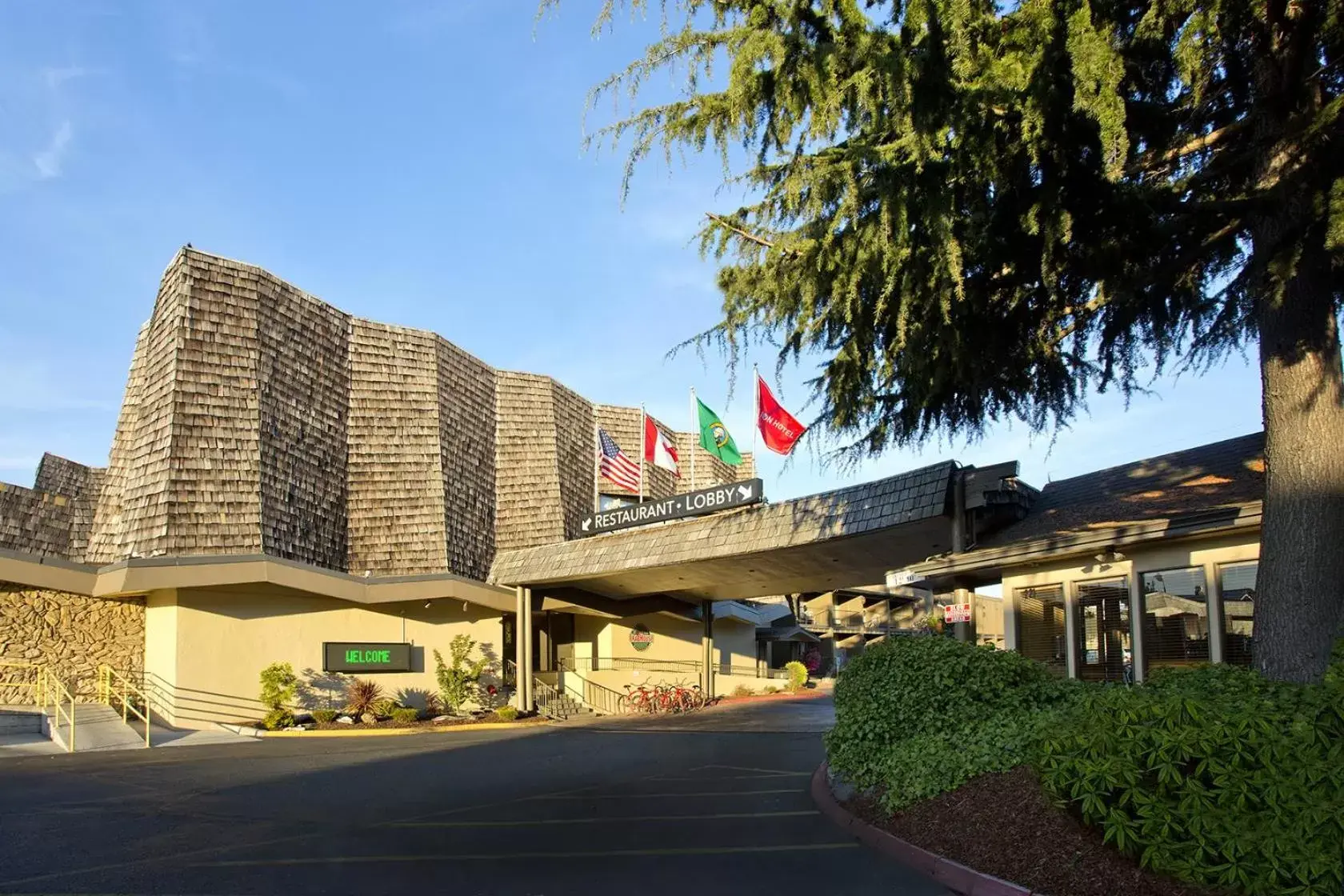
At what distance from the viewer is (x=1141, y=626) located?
1375 centimetres

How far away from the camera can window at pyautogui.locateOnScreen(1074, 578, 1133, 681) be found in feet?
46.3

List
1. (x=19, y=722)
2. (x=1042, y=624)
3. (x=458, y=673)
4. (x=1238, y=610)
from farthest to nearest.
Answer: (x=458, y=673)
(x=19, y=722)
(x=1042, y=624)
(x=1238, y=610)

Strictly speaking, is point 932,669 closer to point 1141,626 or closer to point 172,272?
point 1141,626

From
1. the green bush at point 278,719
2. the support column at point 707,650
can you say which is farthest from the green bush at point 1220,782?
the support column at point 707,650

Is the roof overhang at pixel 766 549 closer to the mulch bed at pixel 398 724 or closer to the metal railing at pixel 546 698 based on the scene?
the metal railing at pixel 546 698

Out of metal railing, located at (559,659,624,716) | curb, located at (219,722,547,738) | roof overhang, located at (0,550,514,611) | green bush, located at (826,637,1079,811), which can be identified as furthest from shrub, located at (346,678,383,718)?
green bush, located at (826,637,1079,811)

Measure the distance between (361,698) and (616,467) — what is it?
8.61 m

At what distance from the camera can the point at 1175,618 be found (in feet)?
43.9

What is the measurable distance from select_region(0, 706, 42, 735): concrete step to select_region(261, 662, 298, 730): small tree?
4358 mm

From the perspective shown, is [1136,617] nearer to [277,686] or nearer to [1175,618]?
[1175,618]

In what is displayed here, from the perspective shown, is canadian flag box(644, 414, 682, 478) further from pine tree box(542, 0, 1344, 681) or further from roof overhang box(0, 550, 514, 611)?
pine tree box(542, 0, 1344, 681)

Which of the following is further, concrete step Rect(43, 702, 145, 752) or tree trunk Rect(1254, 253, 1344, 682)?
concrete step Rect(43, 702, 145, 752)

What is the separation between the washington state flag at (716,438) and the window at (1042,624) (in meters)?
11.4

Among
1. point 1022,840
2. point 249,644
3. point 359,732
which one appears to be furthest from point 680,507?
point 1022,840
